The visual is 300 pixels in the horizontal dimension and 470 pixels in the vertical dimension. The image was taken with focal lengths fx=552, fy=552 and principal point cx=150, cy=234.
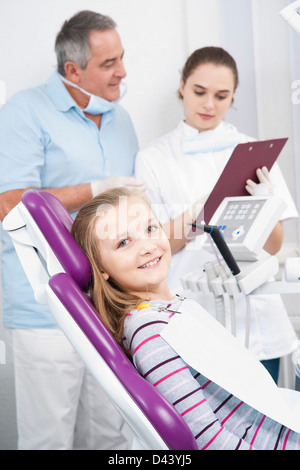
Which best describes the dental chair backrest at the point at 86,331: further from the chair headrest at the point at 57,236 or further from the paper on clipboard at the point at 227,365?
the paper on clipboard at the point at 227,365

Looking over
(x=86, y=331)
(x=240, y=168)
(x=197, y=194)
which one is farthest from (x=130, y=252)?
(x=197, y=194)

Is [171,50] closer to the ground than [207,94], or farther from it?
farther from it

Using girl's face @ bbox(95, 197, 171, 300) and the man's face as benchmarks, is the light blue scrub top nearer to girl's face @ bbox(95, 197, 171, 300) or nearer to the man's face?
the man's face

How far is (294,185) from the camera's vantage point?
2062mm

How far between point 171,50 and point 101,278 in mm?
1325

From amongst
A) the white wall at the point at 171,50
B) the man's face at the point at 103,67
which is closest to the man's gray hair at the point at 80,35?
the man's face at the point at 103,67

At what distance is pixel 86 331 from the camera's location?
842 mm

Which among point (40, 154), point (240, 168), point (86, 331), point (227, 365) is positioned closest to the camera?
point (86, 331)

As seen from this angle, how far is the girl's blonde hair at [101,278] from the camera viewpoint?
102 cm

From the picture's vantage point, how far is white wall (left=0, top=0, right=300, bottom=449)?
1.97m

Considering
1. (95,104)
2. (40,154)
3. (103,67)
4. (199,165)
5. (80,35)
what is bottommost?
(199,165)

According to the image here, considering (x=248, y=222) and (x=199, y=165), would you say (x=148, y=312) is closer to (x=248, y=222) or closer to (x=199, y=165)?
(x=248, y=222)

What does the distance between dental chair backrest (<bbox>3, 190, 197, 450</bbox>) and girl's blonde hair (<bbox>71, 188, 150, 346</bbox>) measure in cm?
5

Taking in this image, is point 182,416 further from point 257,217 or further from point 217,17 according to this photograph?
point 217,17
